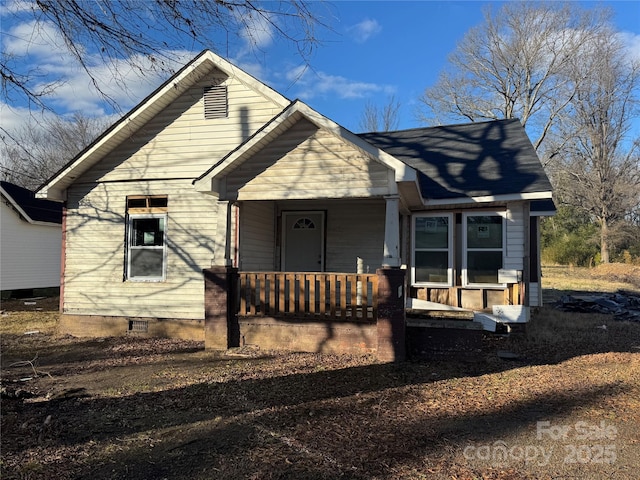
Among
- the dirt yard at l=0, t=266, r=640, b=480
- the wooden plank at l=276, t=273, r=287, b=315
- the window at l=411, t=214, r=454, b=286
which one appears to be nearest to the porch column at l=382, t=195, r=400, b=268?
the dirt yard at l=0, t=266, r=640, b=480

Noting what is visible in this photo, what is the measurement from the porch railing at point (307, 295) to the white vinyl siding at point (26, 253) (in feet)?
48.3

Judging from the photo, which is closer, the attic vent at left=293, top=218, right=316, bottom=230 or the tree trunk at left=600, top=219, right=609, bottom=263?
the attic vent at left=293, top=218, right=316, bottom=230

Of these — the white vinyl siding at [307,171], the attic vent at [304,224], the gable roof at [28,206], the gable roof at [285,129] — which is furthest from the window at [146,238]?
the gable roof at [28,206]

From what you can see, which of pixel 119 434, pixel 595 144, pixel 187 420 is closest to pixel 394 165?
pixel 187 420

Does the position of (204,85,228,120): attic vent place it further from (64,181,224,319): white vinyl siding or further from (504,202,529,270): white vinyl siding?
(504,202,529,270): white vinyl siding

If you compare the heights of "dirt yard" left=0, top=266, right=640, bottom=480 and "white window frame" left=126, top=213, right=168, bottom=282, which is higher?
"white window frame" left=126, top=213, right=168, bottom=282

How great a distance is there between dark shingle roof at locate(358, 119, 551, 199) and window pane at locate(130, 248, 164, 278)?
19.1 ft

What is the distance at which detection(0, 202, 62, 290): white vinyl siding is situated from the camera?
59.0 ft

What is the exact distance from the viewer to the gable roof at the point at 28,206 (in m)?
18.0

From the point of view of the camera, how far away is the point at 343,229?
36.2 feet

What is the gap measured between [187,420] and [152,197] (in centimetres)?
647

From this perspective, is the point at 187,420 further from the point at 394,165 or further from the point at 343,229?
the point at 343,229

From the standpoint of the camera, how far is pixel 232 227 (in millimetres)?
9328

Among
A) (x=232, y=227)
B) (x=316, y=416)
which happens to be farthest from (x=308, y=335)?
(x=316, y=416)
